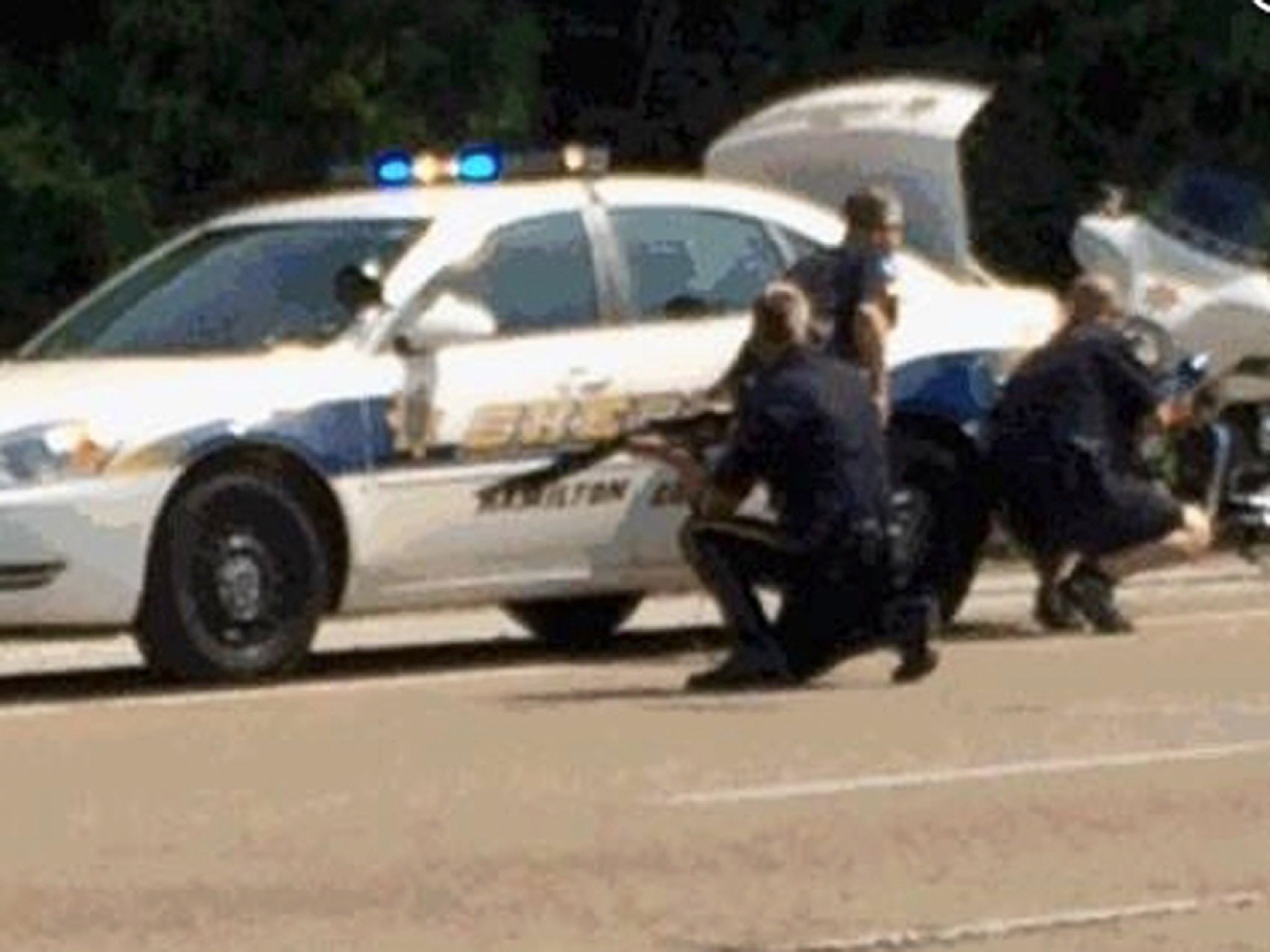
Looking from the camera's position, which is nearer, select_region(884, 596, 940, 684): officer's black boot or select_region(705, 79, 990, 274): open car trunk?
select_region(884, 596, 940, 684): officer's black boot

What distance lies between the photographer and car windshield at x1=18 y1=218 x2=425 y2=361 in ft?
63.0

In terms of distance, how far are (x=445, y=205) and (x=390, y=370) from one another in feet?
3.08

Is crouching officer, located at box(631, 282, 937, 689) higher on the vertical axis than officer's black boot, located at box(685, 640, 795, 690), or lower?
higher

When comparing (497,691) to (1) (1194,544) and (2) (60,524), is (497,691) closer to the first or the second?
(2) (60,524)

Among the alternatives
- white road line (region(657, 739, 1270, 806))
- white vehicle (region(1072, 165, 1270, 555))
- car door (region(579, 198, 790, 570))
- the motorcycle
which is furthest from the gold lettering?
white vehicle (region(1072, 165, 1270, 555))

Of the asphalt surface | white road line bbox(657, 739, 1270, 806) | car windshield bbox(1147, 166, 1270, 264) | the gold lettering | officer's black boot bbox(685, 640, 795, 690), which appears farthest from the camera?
car windshield bbox(1147, 166, 1270, 264)

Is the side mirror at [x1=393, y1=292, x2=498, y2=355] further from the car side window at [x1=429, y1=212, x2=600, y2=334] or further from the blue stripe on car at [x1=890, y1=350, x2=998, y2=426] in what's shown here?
the blue stripe on car at [x1=890, y1=350, x2=998, y2=426]

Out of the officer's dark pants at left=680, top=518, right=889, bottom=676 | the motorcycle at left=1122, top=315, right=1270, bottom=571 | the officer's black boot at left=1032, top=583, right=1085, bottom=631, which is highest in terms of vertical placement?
the officer's dark pants at left=680, top=518, right=889, bottom=676

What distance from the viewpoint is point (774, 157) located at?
80.6 feet

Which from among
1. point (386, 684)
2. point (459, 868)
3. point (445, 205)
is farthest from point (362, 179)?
point (459, 868)

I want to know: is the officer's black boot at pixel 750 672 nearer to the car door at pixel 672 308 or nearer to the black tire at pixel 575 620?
the car door at pixel 672 308

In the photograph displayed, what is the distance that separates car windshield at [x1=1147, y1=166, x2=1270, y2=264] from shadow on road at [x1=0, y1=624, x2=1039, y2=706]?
17.8 ft

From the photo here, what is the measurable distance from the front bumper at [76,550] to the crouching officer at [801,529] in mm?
1944

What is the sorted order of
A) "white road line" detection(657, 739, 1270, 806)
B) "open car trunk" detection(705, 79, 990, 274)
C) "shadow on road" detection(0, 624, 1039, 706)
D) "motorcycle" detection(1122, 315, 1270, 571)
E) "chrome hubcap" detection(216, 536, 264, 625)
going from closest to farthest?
"white road line" detection(657, 739, 1270, 806) < "chrome hubcap" detection(216, 536, 264, 625) < "shadow on road" detection(0, 624, 1039, 706) < "open car trunk" detection(705, 79, 990, 274) < "motorcycle" detection(1122, 315, 1270, 571)
